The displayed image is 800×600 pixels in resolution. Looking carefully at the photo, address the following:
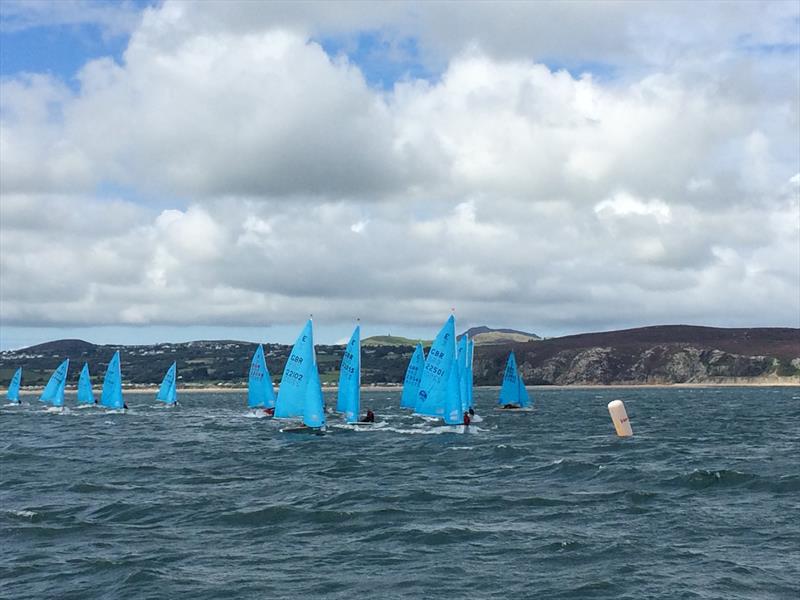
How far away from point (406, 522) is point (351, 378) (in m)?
35.2

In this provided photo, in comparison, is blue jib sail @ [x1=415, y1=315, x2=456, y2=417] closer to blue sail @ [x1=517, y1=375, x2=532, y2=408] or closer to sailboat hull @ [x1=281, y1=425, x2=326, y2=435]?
sailboat hull @ [x1=281, y1=425, x2=326, y2=435]

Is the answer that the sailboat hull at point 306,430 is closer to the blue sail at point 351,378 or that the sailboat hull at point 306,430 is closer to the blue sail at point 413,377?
the blue sail at point 351,378

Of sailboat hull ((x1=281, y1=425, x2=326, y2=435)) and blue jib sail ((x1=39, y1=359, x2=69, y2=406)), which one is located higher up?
blue jib sail ((x1=39, y1=359, x2=69, y2=406))

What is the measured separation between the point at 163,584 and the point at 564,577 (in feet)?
30.9

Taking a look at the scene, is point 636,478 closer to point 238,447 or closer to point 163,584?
point 163,584

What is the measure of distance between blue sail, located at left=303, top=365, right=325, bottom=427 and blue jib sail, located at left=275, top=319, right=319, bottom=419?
0.27 metres

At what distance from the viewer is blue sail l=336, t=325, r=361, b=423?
61.2m

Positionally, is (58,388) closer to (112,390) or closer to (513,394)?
(112,390)

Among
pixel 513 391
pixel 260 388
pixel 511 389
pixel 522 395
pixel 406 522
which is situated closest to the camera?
pixel 406 522

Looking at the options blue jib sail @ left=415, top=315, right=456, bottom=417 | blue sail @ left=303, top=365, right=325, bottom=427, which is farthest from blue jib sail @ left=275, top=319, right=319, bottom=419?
blue jib sail @ left=415, top=315, right=456, bottom=417

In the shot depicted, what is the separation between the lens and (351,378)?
6188 cm

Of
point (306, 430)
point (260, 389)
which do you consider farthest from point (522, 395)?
point (306, 430)

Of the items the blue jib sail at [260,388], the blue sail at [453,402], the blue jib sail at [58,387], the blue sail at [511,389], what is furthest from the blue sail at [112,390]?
the blue sail at [453,402]

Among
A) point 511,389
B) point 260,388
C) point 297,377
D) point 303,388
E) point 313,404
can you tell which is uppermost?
point 297,377
